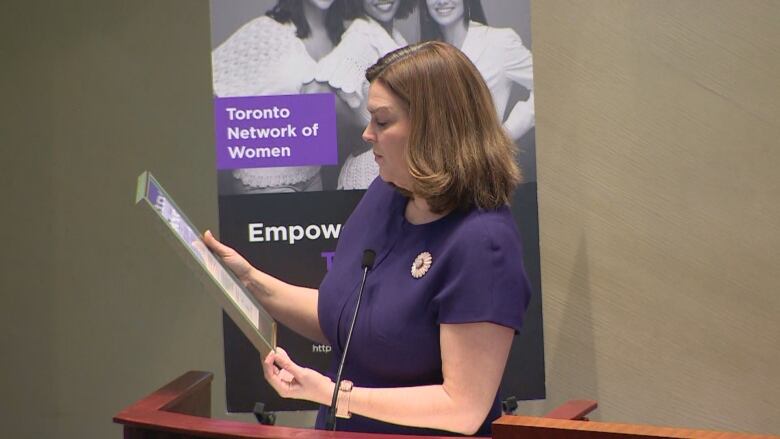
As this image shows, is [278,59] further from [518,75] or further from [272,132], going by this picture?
[518,75]

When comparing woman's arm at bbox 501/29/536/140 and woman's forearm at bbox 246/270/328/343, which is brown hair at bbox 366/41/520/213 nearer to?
woman's forearm at bbox 246/270/328/343

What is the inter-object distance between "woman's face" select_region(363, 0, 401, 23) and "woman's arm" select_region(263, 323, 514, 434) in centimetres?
158

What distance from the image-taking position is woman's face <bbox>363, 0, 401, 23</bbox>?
11.3 ft

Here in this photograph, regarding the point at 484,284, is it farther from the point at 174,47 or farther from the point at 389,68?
the point at 174,47

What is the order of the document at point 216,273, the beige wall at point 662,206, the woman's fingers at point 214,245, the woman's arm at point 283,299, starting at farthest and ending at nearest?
1. the beige wall at point 662,206
2. the woman's arm at point 283,299
3. the woman's fingers at point 214,245
4. the document at point 216,273

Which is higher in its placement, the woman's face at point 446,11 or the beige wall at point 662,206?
the woman's face at point 446,11

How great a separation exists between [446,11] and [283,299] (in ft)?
4.08

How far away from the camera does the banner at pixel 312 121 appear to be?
11.4 feet

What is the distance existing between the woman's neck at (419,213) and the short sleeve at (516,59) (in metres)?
1.16

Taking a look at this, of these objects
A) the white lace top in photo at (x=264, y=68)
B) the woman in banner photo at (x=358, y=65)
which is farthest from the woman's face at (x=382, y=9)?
the white lace top in photo at (x=264, y=68)

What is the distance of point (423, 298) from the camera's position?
2.22 metres

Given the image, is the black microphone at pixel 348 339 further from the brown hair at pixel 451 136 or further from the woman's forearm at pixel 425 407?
the brown hair at pixel 451 136

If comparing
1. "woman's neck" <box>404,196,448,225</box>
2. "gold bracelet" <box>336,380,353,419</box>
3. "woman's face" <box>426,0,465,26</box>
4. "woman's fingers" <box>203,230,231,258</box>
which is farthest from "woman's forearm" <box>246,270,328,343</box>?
"woman's face" <box>426,0,465,26</box>

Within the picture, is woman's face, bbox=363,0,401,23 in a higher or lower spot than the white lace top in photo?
higher
